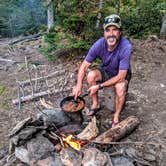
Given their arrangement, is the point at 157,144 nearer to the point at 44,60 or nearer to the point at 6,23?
the point at 44,60

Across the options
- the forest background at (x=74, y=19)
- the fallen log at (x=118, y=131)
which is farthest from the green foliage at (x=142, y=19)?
the fallen log at (x=118, y=131)

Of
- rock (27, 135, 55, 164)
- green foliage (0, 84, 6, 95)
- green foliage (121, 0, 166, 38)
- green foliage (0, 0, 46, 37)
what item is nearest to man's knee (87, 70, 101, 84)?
rock (27, 135, 55, 164)

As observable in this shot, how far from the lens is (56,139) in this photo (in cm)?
378

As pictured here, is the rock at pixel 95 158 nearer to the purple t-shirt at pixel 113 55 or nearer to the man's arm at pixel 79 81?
the man's arm at pixel 79 81

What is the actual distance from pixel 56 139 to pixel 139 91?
8.93 ft

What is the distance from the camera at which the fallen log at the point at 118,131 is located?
3848 millimetres

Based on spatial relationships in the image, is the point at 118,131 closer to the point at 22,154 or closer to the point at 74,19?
the point at 22,154

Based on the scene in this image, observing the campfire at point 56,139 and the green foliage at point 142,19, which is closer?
the campfire at point 56,139

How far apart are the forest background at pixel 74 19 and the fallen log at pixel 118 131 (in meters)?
3.33

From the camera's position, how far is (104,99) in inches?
206

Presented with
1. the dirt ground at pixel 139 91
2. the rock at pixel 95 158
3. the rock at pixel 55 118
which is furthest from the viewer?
the dirt ground at pixel 139 91

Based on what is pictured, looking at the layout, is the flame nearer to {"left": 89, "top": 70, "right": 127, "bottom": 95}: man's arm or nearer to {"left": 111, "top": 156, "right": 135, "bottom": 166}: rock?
{"left": 111, "top": 156, "right": 135, "bottom": 166}: rock

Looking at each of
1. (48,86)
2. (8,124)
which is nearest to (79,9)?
(48,86)

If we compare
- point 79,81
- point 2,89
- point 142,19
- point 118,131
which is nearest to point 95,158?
point 118,131
